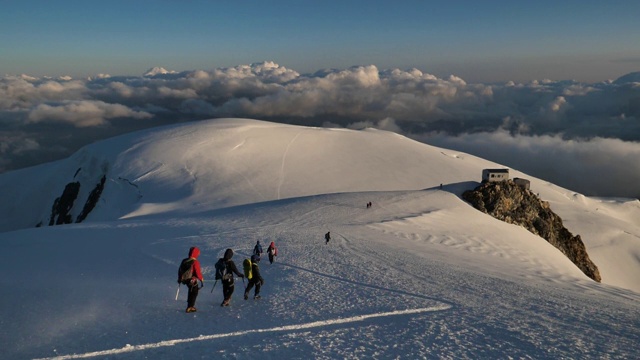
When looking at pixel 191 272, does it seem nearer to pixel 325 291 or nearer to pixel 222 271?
pixel 222 271

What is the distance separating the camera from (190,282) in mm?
9758

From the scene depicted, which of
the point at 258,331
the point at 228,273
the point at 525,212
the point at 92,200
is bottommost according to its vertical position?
the point at 92,200

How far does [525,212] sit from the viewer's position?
156ft

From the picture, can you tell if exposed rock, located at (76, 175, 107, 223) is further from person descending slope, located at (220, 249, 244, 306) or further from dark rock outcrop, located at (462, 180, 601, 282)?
person descending slope, located at (220, 249, 244, 306)

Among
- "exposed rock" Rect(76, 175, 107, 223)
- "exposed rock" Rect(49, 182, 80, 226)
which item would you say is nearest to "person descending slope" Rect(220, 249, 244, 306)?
"exposed rock" Rect(76, 175, 107, 223)

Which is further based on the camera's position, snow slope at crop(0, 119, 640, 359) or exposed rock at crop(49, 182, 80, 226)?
exposed rock at crop(49, 182, 80, 226)

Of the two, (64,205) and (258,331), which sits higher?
(258,331)

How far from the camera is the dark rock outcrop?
43.9 metres

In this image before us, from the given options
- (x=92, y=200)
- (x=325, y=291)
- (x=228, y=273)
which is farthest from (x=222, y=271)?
(x=92, y=200)

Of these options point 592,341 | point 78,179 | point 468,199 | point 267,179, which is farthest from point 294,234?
point 78,179

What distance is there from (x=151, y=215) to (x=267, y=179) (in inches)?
771

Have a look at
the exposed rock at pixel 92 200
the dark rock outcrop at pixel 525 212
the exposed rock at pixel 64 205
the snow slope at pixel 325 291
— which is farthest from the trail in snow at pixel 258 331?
the exposed rock at pixel 64 205

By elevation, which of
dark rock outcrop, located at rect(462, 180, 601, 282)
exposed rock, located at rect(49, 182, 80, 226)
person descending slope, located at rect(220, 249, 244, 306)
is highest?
dark rock outcrop, located at rect(462, 180, 601, 282)

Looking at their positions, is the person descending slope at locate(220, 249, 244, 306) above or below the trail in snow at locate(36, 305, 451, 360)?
above
